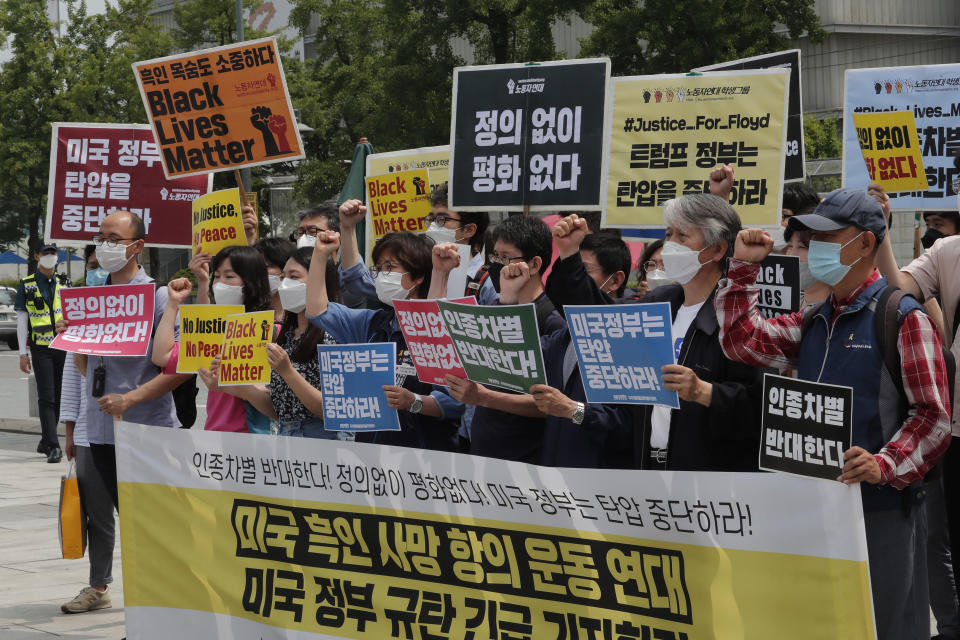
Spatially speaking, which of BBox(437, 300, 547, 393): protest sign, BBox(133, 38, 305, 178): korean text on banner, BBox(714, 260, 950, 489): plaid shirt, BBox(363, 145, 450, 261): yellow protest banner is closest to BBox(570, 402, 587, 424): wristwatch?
BBox(437, 300, 547, 393): protest sign

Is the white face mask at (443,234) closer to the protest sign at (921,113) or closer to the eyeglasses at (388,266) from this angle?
the eyeglasses at (388,266)

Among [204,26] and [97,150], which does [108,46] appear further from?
[97,150]

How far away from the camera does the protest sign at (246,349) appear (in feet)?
17.5

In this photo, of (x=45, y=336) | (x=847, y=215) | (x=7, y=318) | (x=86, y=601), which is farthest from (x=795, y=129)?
(x=7, y=318)

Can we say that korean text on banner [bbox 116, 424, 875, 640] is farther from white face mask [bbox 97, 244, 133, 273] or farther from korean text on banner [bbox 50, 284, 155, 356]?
Result: white face mask [bbox 97, 244, 133, 273]

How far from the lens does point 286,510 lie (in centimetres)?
477

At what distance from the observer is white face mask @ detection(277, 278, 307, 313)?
5578mm

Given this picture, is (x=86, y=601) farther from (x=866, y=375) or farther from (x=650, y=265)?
(x=866, y=375)

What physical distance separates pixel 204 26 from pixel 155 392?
27888 mm

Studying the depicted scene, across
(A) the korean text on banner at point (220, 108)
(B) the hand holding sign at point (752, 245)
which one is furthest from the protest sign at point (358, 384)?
(A) the korean text on banner at point (220, 108)

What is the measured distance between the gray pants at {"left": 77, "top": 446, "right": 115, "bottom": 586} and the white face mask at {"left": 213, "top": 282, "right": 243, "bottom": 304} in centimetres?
116

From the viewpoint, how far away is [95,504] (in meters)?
6.48

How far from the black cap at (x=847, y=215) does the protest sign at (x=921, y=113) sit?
3.16 meters

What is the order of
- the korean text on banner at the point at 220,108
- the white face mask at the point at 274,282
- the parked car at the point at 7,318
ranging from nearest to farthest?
the white face mask at the point at 274,282, the korean text on banner at the point at 220,108, the parked car at the point at 7,318
